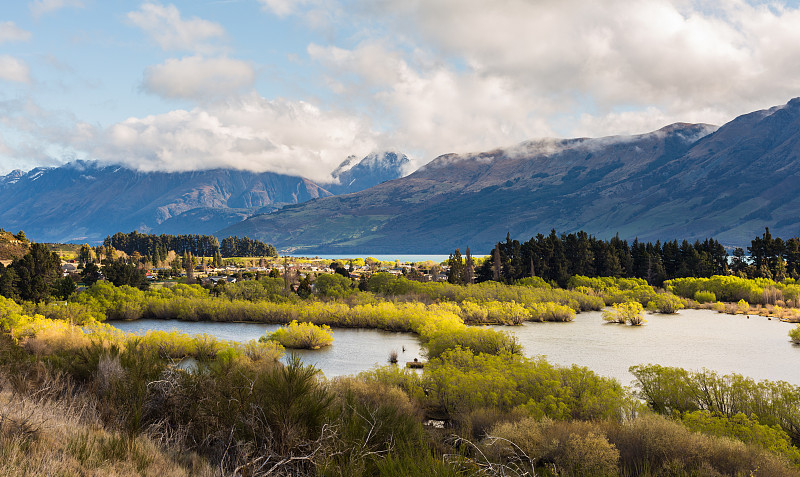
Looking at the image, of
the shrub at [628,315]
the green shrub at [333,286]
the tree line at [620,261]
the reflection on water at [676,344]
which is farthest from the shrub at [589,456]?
the tree line at [620,261]

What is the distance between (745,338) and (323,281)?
49995 millimetres

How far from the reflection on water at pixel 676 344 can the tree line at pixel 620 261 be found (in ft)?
76.2

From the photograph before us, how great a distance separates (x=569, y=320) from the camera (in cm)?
6297

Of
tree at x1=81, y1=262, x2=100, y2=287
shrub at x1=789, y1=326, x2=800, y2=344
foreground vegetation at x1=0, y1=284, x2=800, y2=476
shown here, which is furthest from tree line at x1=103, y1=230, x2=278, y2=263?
foreground vegetation at x1=0, y1=284, x2=800, y2=476

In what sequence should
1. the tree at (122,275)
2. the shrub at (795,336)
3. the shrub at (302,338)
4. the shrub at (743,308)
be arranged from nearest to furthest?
the shrub at (795,336), the shrub at (302,338), the shrub at (743,308), the tree at (122,275)

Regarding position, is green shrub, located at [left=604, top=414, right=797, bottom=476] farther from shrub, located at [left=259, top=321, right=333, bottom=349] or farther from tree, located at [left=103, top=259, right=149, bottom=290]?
tree, located at [left=103, top=259, right=149, bottom=290]

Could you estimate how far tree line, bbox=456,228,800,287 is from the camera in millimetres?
84875

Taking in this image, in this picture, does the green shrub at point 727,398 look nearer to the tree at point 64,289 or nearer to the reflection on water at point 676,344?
the reflection on water at point 676,344

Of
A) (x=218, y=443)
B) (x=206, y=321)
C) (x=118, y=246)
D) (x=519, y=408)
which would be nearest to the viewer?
(x=218, y=443)

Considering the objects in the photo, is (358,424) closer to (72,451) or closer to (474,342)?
(72,451)

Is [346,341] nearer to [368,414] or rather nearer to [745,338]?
[745,338]

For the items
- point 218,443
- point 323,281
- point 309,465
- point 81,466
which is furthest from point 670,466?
point 323,281

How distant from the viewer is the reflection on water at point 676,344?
3766cm

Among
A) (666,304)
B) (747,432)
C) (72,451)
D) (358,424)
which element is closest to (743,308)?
(666,304)
